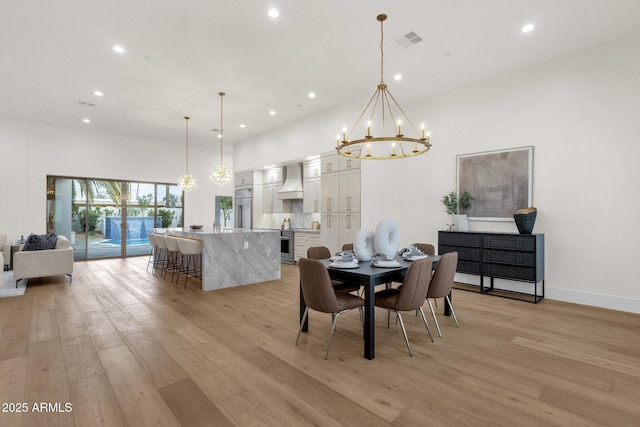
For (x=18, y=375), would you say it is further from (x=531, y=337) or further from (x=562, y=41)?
(x=562, y=41)

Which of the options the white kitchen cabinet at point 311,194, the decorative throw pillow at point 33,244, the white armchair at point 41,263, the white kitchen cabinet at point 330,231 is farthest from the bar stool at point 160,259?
the white kitchen cabinet at point 330,231

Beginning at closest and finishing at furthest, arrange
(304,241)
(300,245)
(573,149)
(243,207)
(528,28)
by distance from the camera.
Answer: (528,28)
(573,149)
(304,241)
(300,245)
(243,207)

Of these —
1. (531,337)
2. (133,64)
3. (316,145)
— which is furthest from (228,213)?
(531,337)

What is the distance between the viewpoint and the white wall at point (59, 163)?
7.52 metres

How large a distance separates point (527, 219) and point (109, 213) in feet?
32.7

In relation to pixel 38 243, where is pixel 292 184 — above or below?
above

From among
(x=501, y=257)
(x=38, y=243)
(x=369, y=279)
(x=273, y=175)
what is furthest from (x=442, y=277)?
(x=38, y=243)

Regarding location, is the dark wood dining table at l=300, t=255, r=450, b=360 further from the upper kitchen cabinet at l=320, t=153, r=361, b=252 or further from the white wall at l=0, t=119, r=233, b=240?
the white wall at l=0, t=119, r=233, b=240

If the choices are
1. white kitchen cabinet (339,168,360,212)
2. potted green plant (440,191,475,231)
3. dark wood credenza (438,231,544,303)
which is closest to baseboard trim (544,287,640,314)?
dark wood credenza (438,231,544,303)

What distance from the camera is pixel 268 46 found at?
14.0 feet

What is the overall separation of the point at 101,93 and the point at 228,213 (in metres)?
6.53

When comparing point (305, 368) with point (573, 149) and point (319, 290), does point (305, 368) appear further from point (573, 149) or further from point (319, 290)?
point (573, 149)

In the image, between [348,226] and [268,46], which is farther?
[348,226]

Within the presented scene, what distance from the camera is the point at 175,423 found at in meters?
1.89
